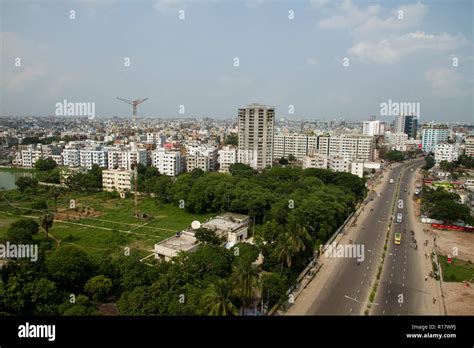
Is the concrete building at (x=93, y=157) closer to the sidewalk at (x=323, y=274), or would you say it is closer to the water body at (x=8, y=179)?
the water body at (x=8, y=179)

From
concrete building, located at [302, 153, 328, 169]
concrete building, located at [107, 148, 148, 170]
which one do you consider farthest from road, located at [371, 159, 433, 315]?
concrete building, located at [107, 148, 148, 170]

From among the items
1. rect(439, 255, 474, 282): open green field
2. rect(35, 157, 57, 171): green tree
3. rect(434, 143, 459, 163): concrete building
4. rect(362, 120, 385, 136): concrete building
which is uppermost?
rect(362, 120, 385, 136): concrete building

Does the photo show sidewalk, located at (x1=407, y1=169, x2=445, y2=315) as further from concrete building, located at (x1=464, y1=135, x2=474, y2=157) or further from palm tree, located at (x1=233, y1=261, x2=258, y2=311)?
concrete building, located at (x1=464, y1=135, x2=474, y2=157)

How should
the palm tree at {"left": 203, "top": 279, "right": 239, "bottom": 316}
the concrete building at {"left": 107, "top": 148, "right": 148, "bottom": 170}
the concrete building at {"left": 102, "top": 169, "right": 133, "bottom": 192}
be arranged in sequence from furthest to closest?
the concrete building at {"left": 107, "top": 148, "right": 148, "bottom": 170}
the concrete building at {"left": 102, "top": 169, "right": 133, "bottom": 192}
the palm tree at {"left": 203, "top": 279, "right": 239, "bottom": 316}

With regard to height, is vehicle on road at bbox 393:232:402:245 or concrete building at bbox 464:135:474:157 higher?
concrete building at bbox 464:135:474:157

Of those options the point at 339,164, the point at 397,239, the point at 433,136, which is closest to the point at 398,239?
the point at 397,239

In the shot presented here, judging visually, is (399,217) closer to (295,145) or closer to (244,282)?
(244,282)
